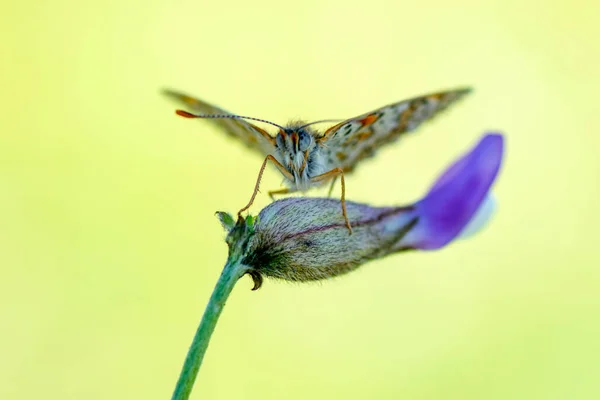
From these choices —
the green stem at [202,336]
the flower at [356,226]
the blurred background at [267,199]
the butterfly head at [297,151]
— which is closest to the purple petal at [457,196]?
the flower at [356,226]

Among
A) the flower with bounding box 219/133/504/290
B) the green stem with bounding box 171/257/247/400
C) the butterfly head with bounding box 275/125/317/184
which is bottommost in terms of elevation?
the green stem with bounding box 171/257/247/400

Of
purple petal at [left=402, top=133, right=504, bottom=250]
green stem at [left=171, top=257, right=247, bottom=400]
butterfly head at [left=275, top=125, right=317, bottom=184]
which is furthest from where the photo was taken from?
butterfly head at [left=275, top=125, right=317, bottom=184]

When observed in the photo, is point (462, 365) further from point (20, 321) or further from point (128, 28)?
point (128, 28)

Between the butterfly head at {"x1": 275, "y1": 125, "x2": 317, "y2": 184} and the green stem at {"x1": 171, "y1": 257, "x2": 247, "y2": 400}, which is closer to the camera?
the green stem at {"x1": 171, "y1": 257, "x2": 247, "y2": 400}

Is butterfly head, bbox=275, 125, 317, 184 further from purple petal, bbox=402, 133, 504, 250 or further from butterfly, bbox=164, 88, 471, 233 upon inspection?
purple petal, bbox=402, 133, 504, 250

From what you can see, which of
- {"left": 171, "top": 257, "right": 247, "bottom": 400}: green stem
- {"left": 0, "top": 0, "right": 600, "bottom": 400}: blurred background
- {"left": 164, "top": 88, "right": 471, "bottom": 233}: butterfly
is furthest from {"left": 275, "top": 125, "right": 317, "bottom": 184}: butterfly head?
{"left": 0, "top": 0, "right": 600, "bottom": 400}: blurred background

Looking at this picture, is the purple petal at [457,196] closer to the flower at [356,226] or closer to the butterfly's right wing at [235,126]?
the flower at [356,226]
